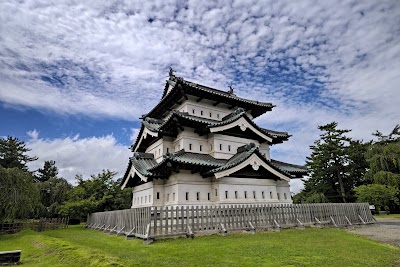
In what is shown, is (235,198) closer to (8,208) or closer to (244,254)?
(244,254)

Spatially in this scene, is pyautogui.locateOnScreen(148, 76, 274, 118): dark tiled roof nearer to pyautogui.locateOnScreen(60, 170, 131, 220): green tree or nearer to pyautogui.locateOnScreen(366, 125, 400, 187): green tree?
pyautogui.locateOnScreen(60, 170, 131, 220): green tree

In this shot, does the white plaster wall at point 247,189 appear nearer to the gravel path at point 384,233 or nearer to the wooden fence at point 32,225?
the gravel path at point 384,233

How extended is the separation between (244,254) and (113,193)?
2895 centimetres

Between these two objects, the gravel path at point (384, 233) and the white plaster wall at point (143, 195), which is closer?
the gravel path at point (384, 233)

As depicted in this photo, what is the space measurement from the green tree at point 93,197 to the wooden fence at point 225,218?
39.3 ft

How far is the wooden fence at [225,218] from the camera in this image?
1231cm

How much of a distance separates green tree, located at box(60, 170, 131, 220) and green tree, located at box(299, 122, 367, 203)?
31.2 meters

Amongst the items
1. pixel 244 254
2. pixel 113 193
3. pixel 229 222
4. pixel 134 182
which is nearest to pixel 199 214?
pixel 229 222

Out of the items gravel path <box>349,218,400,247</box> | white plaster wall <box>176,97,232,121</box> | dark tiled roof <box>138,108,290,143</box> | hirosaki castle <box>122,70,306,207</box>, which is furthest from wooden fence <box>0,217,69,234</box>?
gravel path <box>349,218,400,247</box>

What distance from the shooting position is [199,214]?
13.2 metres

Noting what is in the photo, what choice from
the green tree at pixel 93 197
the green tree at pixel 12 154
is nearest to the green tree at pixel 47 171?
the green tree at pixel 12 154

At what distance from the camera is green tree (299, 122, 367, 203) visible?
4166 centimetres

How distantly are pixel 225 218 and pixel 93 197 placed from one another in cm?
2358

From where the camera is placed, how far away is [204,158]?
1820 centimetres
